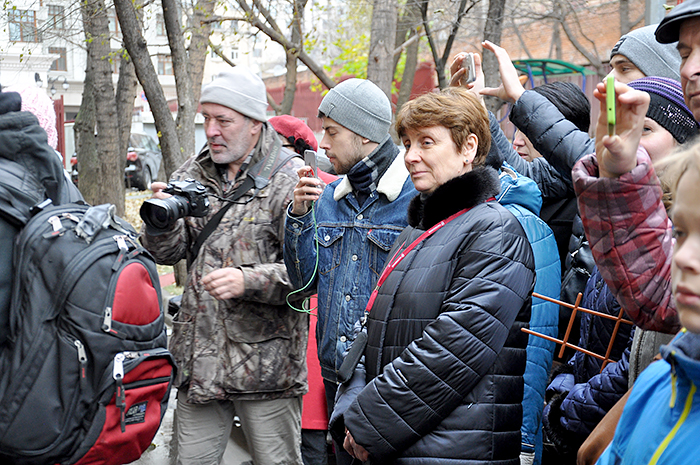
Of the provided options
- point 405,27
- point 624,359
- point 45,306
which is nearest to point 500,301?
point 624,359

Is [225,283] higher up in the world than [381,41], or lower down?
lower down

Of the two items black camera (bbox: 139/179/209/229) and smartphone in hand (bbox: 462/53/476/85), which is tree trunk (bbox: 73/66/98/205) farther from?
smartphone in hand (bbox: 462/53/476/85)

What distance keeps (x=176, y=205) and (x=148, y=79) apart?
11.5 feet

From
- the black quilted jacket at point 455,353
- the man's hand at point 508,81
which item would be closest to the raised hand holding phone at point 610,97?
the black quilted jacket at point 455,353

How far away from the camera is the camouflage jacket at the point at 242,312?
323 cm

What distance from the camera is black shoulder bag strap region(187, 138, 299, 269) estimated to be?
3.36 metres

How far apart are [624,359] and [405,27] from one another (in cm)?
1123

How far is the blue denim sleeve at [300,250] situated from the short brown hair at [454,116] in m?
0.71

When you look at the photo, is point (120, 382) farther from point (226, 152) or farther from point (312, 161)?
point (226, 152)

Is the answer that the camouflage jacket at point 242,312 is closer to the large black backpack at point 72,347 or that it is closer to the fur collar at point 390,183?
the fur collar at point 390,183

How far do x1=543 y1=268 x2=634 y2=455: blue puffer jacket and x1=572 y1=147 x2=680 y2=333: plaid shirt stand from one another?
523mm

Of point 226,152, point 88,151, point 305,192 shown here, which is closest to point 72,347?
point 305,192

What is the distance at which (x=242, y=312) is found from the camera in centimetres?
330

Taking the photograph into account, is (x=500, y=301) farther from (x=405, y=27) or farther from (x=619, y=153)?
(x=405, y=27)
